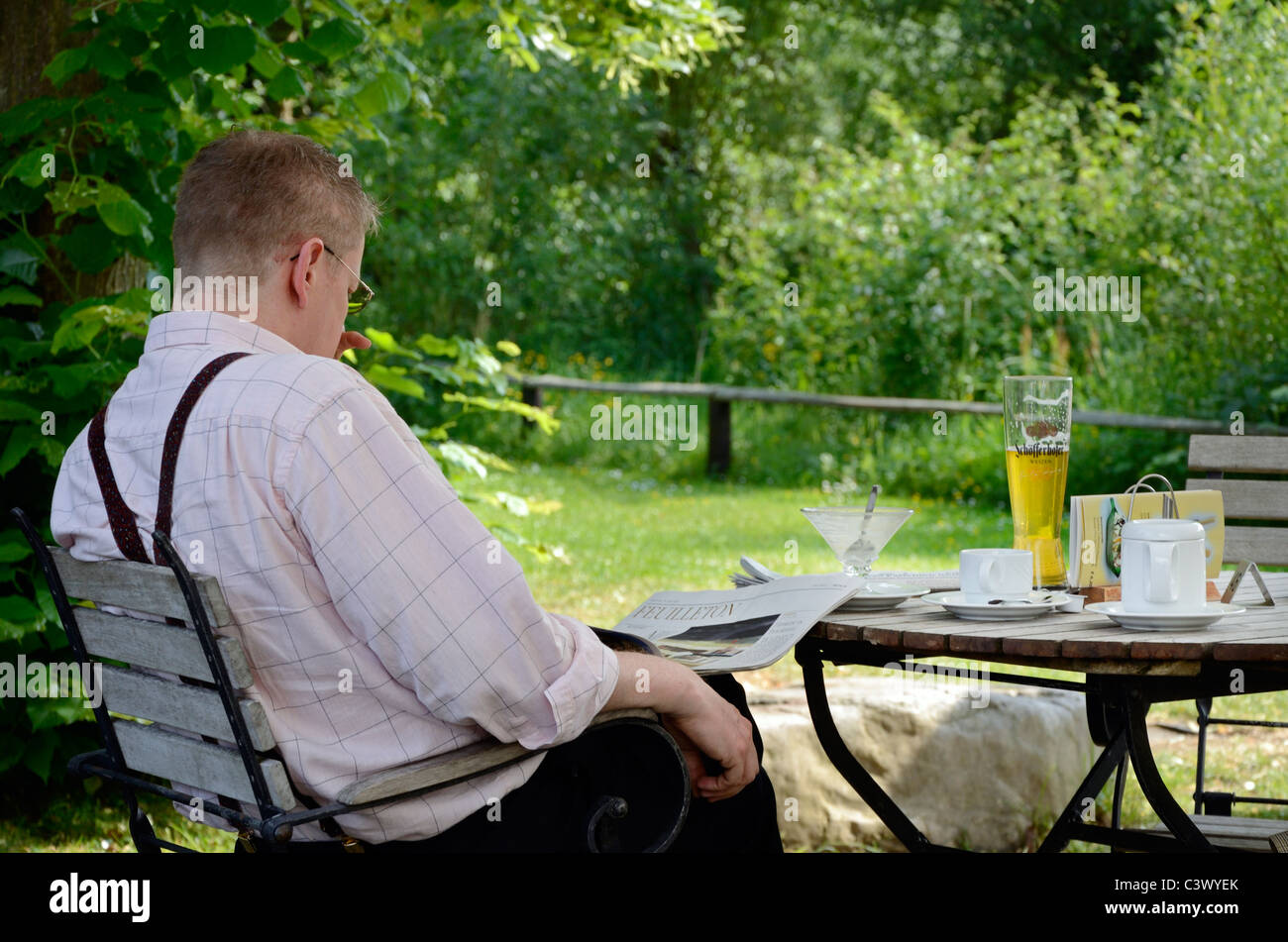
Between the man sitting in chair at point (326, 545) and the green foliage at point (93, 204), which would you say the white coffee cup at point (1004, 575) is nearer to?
the man sitting in chair at point (326, 545)

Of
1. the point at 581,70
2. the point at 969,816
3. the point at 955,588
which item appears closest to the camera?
the point at 955,588

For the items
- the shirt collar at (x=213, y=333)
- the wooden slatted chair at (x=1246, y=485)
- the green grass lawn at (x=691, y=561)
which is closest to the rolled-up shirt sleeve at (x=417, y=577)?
the shirt collar at (x=213, y=333)

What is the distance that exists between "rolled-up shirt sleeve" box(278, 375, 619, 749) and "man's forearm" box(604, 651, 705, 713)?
0.39ft

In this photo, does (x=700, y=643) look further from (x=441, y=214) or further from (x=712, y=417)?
(x=441, y=214)

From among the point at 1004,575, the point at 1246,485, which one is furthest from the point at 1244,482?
the point at 1004,575

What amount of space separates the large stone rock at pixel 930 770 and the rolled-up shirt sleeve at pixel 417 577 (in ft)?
6.63

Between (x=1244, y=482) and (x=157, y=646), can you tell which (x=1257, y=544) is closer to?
(x=1244, y=482)

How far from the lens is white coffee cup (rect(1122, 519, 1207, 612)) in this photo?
1922 millimetres

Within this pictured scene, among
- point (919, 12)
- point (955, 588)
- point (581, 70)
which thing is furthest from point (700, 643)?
point (919, 12)

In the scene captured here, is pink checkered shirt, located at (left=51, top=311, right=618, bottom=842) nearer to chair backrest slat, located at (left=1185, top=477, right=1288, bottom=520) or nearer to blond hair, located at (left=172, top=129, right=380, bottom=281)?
blond hair, located at (left=172, top=129, right=380, bottom=281)

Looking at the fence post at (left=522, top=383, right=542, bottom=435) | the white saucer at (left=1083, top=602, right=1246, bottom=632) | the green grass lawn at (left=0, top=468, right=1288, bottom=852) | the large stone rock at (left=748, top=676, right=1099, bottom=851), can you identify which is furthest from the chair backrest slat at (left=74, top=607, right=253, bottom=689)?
the fence post at (left=522, top=383, right=542, bottom=435)

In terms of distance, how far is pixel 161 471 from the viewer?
1707mm

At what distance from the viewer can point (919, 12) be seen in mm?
21484
